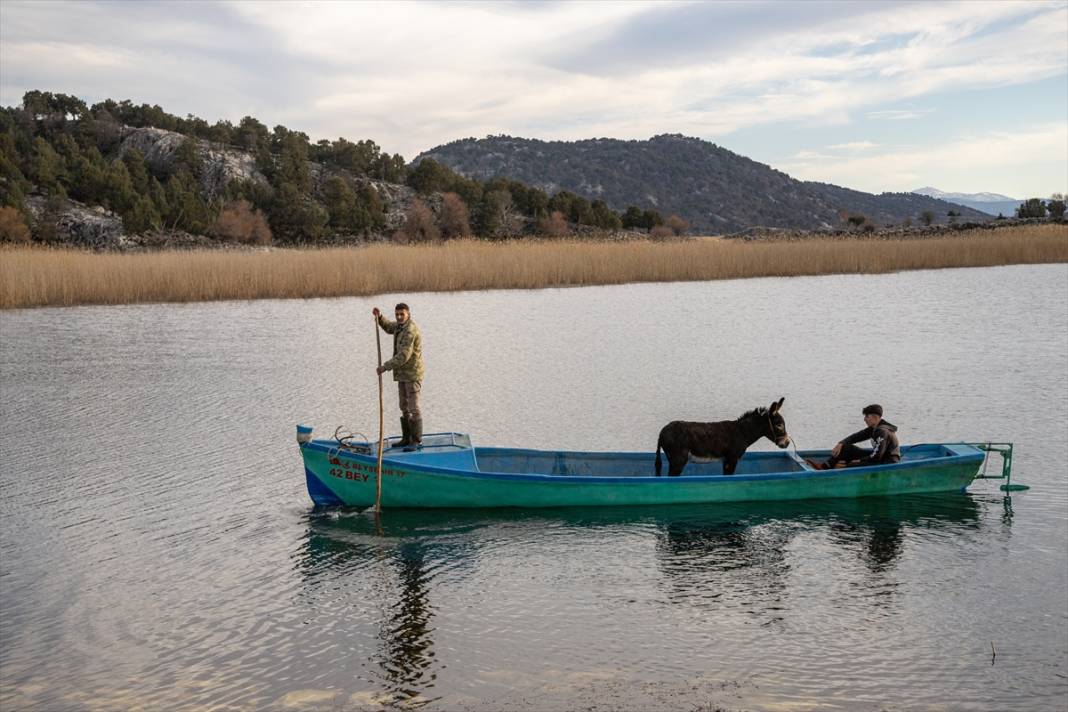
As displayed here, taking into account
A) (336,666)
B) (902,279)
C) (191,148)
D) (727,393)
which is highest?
(191,148)

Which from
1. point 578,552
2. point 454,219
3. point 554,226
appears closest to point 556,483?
point 578,552

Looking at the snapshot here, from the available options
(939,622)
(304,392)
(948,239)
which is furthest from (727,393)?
(948,239)

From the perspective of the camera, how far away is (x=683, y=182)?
390 feet

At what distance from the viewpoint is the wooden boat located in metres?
10.1

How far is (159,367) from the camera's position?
1955cm

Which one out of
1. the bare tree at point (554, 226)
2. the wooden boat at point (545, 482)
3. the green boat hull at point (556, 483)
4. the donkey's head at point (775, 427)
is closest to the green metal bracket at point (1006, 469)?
the wooden boat at point (545, 482)

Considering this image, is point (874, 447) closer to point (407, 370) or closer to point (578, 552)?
point (578, 552)

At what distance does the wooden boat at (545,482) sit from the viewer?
10141mm

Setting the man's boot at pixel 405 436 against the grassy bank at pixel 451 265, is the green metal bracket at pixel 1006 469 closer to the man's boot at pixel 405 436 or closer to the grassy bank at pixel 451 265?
the man's boot at pixel 405 436

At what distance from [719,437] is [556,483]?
1.78m

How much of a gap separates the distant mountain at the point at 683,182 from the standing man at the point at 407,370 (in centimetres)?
9483

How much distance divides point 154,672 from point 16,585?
2.27 metres

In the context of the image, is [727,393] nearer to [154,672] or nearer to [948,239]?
[154,672]

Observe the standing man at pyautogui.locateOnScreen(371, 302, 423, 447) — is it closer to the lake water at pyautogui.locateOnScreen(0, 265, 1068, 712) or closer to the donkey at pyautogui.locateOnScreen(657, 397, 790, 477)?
the lake water at pyautogui.locateOnScreen(0, 265, 1068, 712)
